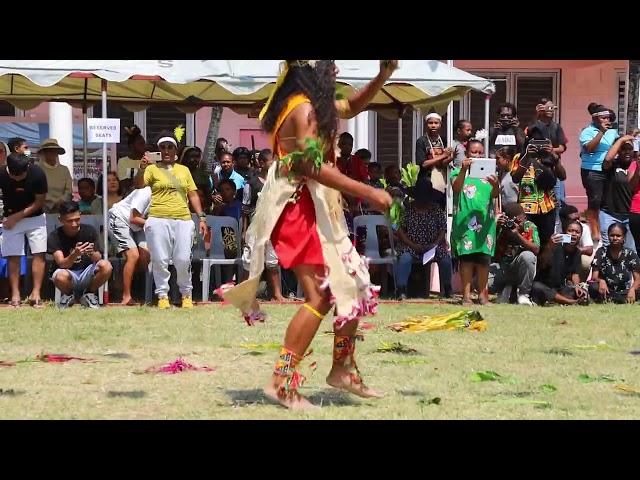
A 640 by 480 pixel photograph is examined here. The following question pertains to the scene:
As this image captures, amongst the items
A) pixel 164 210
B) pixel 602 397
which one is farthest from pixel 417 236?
pixel 602 397

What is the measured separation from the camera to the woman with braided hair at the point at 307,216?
600 cm

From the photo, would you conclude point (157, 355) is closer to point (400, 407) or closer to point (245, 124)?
point (400, 407)

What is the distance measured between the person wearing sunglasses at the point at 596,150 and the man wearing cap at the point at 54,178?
648cm

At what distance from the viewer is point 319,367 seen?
774 cm

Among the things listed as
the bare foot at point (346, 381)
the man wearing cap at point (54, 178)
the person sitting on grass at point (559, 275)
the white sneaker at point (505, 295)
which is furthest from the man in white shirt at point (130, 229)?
the bare foot at point (346, 381)

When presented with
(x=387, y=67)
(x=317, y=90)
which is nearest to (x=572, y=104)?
(x=387, y=67)

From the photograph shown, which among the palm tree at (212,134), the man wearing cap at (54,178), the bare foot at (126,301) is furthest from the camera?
the palm tree at (212,134)

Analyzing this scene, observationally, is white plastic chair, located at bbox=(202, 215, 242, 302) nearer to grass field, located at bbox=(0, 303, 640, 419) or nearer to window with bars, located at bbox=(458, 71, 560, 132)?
grass field, located at bbox=(0, 303, 640, 419)

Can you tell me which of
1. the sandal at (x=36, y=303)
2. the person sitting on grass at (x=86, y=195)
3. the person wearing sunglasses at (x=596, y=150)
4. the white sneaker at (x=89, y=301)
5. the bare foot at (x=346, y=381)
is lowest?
the sandal at (x=36, y=303)

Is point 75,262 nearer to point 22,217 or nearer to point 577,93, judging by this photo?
point 22,217

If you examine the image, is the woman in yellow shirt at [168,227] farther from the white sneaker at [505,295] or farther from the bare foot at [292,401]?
the bare foot at [292,401]

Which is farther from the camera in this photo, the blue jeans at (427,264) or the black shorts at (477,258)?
the blue jeans at (427,264)

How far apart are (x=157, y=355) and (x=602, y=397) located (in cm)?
338

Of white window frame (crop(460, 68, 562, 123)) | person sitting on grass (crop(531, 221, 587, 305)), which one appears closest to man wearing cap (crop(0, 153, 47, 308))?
person sitting on grass (crop(531, 221, 587, 305))
